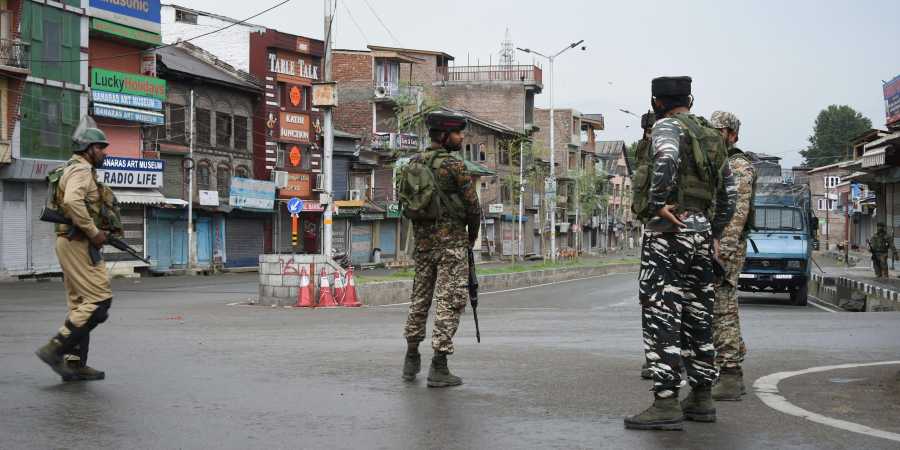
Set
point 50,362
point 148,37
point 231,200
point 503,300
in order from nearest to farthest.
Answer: point 50,362 → point 503,300 → point 148,37 → point 231,200

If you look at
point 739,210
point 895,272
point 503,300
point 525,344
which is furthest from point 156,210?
point 739,210

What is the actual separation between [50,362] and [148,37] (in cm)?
3957

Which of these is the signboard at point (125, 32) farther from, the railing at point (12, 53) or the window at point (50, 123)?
the railing at point (12, 53)

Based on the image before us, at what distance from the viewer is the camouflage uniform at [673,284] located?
6.19 metres

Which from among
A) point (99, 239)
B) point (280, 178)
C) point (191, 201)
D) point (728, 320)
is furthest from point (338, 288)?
point (280, 178)

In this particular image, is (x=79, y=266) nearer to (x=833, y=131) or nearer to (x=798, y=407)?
(x=798, y=407)

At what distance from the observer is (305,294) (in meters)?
21.0

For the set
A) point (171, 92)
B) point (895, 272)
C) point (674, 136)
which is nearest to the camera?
point (674, 136)

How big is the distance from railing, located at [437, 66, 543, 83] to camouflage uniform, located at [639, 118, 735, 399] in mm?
82822

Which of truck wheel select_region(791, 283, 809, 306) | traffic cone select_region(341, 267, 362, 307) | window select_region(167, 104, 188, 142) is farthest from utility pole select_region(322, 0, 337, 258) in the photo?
window select_region(167, 104, 188, 142)

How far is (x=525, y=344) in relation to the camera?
1115 centimetres

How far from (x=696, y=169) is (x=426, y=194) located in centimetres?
228

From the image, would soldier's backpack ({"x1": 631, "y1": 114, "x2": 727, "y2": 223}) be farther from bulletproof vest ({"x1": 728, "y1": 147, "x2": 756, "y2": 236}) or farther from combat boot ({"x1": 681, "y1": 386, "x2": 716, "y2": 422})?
bulletproof vest ({"x1": 728, "y1": 147, "x2": 756, "y2": 236})

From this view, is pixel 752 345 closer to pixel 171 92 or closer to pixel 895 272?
pixel 895 272
